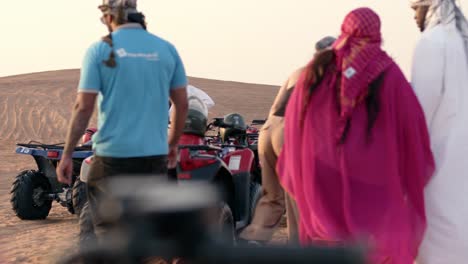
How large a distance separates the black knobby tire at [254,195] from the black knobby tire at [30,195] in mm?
3384

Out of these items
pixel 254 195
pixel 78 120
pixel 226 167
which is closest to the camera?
pixel 78 120

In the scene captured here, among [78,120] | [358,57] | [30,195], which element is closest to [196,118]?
[78,120]

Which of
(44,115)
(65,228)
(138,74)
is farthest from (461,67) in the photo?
(44,115)

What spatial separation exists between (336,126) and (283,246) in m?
2.87

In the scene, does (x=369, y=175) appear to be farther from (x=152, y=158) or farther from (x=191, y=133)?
(x=191, y=133)

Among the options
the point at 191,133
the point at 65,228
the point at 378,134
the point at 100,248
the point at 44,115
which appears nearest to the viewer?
the point at 100,248

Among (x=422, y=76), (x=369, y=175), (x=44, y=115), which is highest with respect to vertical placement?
(x=422, y=76)

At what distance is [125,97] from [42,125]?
34333 millimetres

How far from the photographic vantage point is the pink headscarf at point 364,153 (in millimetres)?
3756

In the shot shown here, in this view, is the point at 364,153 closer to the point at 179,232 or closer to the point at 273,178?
the point at 179,232

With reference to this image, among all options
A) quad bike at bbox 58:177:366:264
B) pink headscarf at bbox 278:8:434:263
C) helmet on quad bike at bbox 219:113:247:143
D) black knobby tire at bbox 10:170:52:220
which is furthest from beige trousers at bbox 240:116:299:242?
quad bike at bbox 58:177:366:264

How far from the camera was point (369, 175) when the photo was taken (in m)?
3.77

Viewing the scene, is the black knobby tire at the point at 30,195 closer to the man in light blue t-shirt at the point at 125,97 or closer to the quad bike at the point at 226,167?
the quad bike at the point at 226,167

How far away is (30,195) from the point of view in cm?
1084
